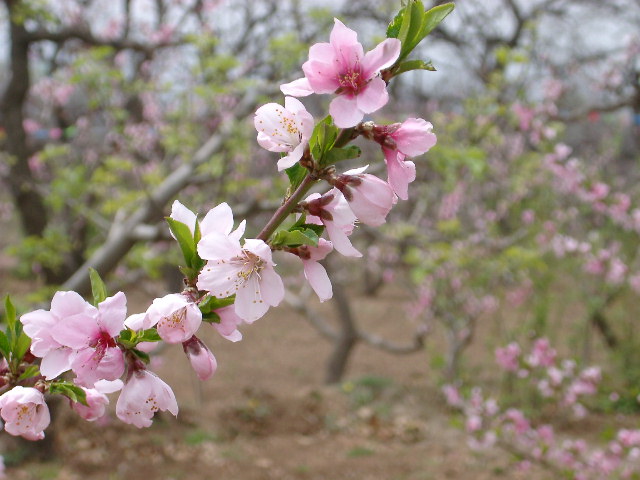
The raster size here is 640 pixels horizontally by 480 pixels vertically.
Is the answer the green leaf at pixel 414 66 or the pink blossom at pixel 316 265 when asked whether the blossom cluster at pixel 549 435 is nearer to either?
the pink blossom at pixel 316 265

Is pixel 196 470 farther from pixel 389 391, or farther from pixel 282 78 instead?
pixel 282 78

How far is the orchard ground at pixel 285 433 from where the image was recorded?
17.0 ft

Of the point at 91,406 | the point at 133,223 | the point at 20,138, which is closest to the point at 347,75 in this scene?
the point at 91,406

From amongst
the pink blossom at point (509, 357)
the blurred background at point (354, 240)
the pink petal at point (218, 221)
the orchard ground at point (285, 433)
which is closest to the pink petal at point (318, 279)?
the pink petal at point (218, 221)

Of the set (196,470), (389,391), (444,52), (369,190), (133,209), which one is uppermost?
(444,52)

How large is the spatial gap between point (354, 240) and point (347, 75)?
25.7ft

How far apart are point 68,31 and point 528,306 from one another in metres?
4.91

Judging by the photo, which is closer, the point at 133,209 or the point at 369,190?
the point at 369,190

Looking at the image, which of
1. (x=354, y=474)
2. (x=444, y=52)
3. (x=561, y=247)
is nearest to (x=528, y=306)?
(x=561, y=247)

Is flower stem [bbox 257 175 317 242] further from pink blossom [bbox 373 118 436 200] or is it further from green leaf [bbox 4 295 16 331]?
green leaf [bbox 4 295 16 331]

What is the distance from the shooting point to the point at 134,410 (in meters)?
0.81

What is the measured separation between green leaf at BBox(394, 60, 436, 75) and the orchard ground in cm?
397

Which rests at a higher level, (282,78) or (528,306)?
(282,78)

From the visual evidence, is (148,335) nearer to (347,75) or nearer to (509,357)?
(347,75)
